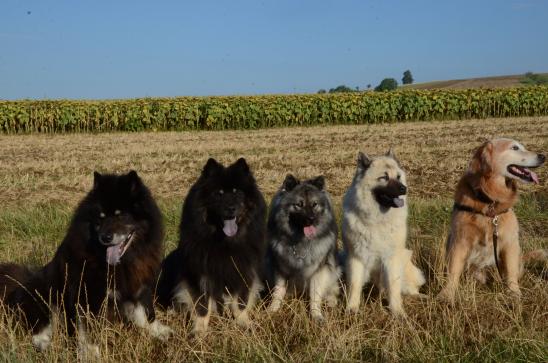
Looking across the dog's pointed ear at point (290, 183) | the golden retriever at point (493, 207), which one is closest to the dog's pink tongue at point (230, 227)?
the dog's pointed ear at point (290, 183)

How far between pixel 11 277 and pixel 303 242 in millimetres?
2364

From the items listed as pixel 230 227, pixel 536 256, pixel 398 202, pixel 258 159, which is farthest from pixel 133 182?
pixel 258 159

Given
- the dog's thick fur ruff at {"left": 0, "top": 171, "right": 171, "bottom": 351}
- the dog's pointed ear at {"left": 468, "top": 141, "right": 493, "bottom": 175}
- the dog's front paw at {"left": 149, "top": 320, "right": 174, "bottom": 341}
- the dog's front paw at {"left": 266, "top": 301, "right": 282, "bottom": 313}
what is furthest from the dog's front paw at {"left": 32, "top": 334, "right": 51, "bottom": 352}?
the dog's pointed ear at {"left": 468, "top": 141, "right": 493, "bottom": 175}

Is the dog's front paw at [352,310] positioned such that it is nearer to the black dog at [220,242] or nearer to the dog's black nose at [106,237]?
the black dog at [220,242]

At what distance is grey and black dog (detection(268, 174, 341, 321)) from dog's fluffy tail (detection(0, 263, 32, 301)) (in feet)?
6.60

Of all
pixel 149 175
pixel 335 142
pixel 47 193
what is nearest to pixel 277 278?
pixel 47 193

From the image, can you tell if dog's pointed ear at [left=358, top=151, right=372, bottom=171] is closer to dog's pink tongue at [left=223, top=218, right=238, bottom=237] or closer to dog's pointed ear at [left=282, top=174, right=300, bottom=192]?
dog's pointed ear at [left=282, top=174, right=300, bottom=192]

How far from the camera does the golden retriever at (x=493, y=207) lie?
492cm

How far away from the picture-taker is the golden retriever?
16.1 feet

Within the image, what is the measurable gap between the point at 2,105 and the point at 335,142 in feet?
61.3

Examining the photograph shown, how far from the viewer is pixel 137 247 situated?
156 inches

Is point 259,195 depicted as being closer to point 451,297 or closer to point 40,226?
point 451,297

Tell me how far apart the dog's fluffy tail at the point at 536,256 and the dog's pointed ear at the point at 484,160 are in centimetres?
128

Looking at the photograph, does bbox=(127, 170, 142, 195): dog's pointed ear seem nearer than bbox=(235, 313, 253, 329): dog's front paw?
Yes
